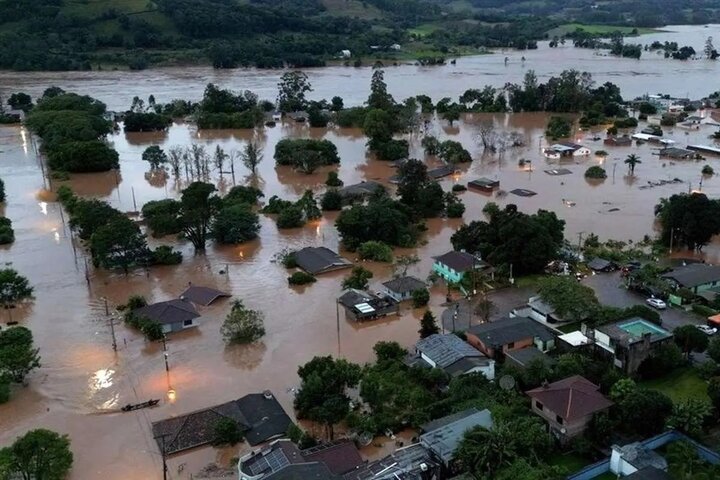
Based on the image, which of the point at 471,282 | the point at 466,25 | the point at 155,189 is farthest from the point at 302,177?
the point at 466,25

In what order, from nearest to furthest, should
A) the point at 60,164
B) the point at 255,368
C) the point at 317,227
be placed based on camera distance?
the point at 255,368
the point at 317,227
the point at 60,164

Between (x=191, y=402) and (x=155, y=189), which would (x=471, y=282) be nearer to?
(x=191, y=402)

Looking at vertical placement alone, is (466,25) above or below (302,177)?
above

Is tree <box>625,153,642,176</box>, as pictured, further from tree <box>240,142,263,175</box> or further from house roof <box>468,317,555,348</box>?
house roof <box>468,317,555,348</box>

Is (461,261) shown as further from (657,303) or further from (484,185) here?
(484,185)

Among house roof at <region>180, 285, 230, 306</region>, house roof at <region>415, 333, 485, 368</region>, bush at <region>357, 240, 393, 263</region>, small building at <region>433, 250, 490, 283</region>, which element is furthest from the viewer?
bush at <region>357, 240, 393, 263</region>

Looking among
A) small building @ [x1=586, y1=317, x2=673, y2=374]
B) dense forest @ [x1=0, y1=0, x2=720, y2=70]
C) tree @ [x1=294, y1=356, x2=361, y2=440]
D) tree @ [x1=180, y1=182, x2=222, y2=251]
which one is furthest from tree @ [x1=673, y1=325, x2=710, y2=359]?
dense forest @ [x1=0, y1=0, x2=720, y2=70]
